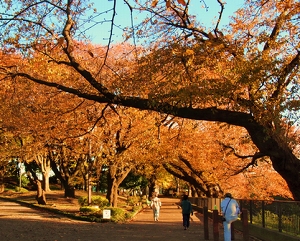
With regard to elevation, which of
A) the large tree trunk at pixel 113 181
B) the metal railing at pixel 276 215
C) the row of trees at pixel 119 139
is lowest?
the metal railing at pixel 276 215

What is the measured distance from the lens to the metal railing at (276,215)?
39.8 feet

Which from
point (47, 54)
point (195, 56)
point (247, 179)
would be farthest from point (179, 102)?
point (247, 179)

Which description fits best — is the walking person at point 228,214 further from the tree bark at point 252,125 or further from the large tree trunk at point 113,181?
the large tree trunk at point 113,181

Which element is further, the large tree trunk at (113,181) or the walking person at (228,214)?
the large tree trunk at (113,181)

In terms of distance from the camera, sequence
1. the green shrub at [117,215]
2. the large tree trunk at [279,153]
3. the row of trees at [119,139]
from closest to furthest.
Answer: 1. the large tree trunk at [279,153]
2. the row of trees at [119,139]
3. the green shrub at [117,215]

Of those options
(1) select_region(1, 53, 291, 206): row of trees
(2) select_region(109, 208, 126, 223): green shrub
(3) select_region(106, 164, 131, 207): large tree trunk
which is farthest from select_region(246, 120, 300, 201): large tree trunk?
(3) select_region(106, 164, 131, 207): large tree trunk

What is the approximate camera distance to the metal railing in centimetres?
1212

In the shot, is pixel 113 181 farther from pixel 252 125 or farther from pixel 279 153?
pixel 279 153

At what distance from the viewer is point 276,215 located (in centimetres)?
1377

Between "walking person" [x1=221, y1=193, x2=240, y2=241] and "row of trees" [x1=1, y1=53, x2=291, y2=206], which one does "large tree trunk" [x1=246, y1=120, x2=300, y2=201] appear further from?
"row of trees" [x1=1, y1=53, x2=291, y2=206]

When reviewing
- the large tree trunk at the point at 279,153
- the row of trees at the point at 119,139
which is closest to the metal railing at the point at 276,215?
A: the large tree trunk at the point at 279,153

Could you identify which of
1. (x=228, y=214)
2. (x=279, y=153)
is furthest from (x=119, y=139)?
(x=279, y=153)

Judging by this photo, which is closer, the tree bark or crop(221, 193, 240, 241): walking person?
the tree bark

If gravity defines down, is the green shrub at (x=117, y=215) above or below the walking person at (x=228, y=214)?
below
